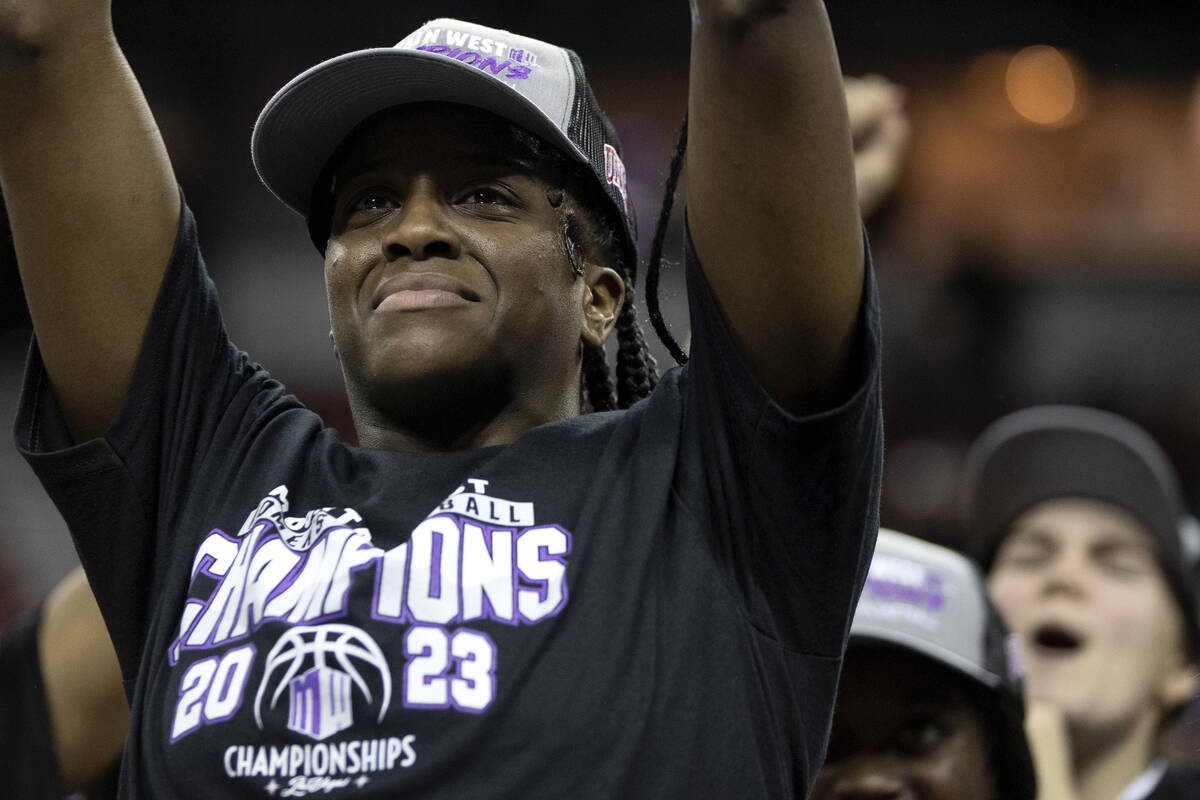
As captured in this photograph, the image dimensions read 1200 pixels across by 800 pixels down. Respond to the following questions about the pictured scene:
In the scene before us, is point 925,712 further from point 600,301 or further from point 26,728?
point 26,728

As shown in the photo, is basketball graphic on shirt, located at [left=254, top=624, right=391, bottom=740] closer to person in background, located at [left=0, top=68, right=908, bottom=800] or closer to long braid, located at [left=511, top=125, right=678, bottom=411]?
long braid, located at [left=511, top=125, right=678, bottom=411]

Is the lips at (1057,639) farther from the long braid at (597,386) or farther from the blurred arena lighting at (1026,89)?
the blurred arena lighting at (1026,89)

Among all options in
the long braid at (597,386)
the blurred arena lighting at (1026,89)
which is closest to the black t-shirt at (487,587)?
the long braid at (597,386)

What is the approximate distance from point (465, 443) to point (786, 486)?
40 cm

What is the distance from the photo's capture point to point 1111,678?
2861mm

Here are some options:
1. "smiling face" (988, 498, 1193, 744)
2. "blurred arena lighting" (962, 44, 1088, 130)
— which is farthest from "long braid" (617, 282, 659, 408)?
"blurred arena lighting" (962, 44, 1088, 130)

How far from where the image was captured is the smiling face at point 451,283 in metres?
1.57

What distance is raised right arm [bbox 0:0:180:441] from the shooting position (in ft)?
4.94

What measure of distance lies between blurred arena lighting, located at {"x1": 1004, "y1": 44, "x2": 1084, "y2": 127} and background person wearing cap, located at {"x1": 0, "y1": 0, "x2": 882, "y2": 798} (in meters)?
7.01

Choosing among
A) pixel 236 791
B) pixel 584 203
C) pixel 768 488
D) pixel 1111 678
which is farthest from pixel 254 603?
pixel 1111 678

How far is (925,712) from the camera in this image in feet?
7.07

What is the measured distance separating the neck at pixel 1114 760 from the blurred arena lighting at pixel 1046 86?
5.94 metres

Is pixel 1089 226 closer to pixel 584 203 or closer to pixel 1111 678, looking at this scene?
pixel 1111 678

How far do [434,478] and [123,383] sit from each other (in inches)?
13.1
